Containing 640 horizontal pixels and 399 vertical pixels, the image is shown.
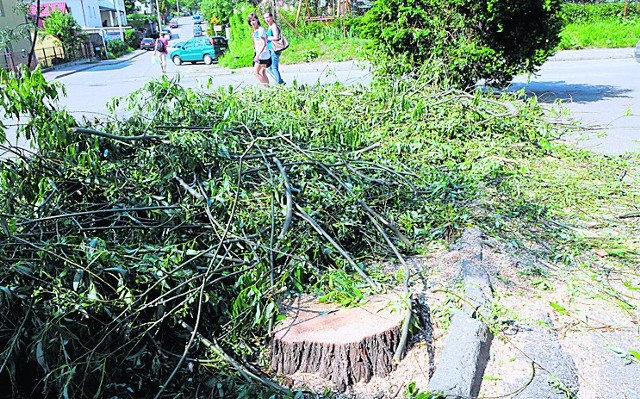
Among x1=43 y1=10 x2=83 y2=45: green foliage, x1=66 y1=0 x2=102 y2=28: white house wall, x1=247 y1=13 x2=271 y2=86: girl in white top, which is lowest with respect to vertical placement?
x1=247 y1=13 x2=271 y2=86: girl in white top

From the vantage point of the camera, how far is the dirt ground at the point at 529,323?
262 cm

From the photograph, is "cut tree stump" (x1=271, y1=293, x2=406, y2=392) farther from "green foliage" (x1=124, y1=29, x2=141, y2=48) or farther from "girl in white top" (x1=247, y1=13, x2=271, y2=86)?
"green foliage" (x1=124, y1=29, x2=141, y2=48)

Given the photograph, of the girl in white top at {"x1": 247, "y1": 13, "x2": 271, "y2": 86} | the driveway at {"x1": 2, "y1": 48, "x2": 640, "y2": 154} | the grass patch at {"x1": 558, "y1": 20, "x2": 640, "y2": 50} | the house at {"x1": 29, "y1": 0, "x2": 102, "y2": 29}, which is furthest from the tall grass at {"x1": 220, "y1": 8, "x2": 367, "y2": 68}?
the house at {"x1": 29, "y1": 0, "x2": 102, "y2": 29}

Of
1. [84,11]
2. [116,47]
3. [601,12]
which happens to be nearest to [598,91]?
[601,12]

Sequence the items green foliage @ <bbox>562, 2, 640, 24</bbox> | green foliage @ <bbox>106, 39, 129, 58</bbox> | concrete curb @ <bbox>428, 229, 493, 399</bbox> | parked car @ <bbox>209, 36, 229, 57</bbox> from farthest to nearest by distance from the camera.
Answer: green foliage @ <bbox>106, 39, 129, 58</bbox>, parked car @ <bbox>209, 36, 229, 57</bbox>, green foliage @ <bbox>562, 2, 640, 24</bbox>, concrete curb @ <bbox>428, 229, 493, 399</bbox>

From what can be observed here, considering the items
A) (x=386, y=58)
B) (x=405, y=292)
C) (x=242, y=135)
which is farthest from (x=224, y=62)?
(x=405, y=292)

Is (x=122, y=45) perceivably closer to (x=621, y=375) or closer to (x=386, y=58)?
(x=386, y=58)

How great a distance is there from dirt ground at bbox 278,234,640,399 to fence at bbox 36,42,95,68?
29.4 metres

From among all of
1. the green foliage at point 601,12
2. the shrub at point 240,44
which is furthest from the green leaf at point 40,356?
the green foliage at point 601,12

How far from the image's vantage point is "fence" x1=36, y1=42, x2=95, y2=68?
28.5 metres

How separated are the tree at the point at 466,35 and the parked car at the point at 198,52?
1796 centimetres

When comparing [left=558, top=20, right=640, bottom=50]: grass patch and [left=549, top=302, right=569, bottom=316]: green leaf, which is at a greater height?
[left=558, top=20, right=640, bottom=50]: grass patch

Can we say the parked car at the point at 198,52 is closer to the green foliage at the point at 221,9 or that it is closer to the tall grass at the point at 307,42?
the tall grass at the point at 307,42

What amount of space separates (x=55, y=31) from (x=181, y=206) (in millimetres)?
34000
